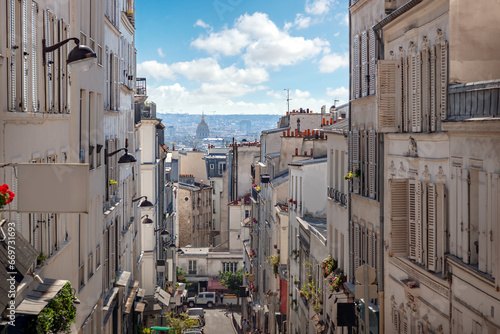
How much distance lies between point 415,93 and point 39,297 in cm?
916

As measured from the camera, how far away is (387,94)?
55.6 ft

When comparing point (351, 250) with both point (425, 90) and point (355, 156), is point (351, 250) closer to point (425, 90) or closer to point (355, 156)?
point (355, 156)

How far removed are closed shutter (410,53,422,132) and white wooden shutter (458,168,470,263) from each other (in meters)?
2.73

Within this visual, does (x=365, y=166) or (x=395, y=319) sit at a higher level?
(x=365, y=166)

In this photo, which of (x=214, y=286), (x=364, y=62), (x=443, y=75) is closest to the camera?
(x=443, y=75)

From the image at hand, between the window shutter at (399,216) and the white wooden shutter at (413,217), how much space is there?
0.30 m

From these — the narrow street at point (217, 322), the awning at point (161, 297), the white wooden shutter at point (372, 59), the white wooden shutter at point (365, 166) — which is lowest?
the narrow street at point (217, 322)

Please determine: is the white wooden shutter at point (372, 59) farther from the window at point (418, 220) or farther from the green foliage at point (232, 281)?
the green foliage at point (232, 281)

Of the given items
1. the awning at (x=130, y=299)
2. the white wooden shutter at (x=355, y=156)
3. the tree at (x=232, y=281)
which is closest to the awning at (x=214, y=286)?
the tree at (x=232, y=281)

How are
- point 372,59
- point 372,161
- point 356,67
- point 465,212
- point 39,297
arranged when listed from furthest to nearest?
point 356,67 < point 372,59 < point 372,161 < point 465,212 < point 39,297

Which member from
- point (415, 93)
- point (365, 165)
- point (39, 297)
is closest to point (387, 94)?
point (415, 93)

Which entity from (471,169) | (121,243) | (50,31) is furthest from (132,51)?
(471,169)

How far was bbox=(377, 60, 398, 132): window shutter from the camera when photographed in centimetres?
1689

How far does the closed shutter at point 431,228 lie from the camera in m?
14.5
